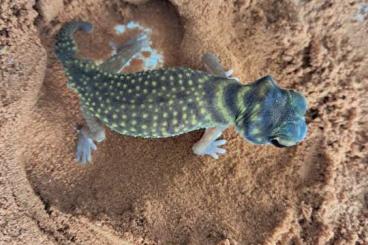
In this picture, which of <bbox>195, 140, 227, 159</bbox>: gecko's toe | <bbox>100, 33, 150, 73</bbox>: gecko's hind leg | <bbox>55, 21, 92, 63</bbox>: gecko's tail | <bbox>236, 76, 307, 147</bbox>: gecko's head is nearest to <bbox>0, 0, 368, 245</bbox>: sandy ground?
<bbox>195, 140, 227, 159</bbox>: gecko's toe

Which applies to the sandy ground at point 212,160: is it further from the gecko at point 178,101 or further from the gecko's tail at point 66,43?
the gecko at point 178,101

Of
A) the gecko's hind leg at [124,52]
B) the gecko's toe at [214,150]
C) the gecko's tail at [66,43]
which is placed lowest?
the gecko's toe at [214,150]

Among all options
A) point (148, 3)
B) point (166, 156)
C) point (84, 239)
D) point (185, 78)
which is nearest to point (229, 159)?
point (166, 156)

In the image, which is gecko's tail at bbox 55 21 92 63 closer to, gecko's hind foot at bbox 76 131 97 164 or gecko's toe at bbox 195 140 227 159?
gecko's hind foot at bbox 76 131 97 164

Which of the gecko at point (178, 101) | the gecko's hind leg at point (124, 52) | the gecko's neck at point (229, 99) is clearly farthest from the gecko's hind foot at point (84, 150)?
the gecko's neck at point (229, 99)

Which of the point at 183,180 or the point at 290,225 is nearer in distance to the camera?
the point at 290,225

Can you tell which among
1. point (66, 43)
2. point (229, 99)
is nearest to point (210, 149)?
point (229, 99)

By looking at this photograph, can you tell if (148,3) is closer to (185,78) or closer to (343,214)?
(185,78)
